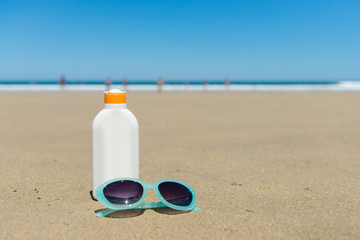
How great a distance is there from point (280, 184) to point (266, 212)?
64cm

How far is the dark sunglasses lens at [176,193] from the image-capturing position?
1869 mm

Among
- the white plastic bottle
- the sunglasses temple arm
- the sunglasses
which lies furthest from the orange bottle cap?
the sunglasses temple arm

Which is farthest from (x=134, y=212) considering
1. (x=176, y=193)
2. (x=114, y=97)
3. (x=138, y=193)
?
(x=114, y=97)

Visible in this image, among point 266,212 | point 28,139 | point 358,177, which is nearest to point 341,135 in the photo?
point 358,177

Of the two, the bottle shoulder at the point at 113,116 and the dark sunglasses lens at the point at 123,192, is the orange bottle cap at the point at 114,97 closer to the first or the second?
the bottle shoulder at the point at 113,116

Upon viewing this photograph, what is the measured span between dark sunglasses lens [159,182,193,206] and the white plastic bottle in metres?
0.26

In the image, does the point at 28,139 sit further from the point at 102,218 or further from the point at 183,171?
the point at 102,218

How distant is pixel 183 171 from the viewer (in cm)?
292

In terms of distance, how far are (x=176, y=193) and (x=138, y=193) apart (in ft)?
0.70

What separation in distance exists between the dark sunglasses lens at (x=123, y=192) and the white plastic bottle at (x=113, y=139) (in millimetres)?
119

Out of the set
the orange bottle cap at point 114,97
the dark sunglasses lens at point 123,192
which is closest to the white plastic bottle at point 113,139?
the orange bottle cap at point 114,97

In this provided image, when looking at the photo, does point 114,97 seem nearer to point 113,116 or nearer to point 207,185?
point 113,116

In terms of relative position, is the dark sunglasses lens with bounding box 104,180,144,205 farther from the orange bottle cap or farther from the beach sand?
the orange bottle cap

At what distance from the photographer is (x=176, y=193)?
6.20ft
